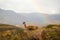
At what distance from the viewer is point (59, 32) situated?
5.04 m

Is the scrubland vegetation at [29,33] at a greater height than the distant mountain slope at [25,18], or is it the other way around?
the distant mountain slope at [25,18]

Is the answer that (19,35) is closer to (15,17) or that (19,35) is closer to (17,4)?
(15,17)

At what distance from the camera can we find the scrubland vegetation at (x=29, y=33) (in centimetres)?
481

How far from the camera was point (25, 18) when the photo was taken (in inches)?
203

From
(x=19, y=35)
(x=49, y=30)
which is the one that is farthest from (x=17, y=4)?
(x=49, y=30)

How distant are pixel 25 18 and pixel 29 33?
0.60m

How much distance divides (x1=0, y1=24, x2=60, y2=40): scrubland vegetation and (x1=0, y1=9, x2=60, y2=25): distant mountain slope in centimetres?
22

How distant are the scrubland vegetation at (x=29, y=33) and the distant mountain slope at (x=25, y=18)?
218 millimetres

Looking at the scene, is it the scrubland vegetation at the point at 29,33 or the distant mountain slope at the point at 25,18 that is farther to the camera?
the distant mountain slope at the point at 25,18

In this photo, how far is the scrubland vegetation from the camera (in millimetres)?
4809

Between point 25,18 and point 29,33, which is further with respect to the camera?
point 25,18

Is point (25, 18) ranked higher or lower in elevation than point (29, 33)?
higher

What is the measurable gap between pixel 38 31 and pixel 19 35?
674mm

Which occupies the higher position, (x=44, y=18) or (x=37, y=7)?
(x=37, y=7)
